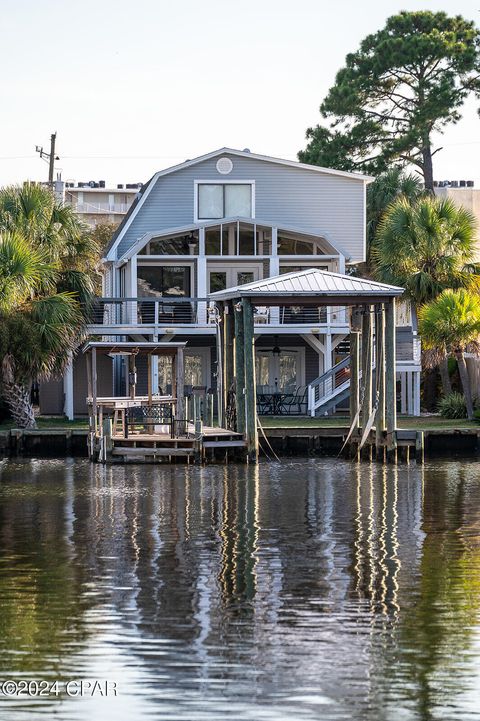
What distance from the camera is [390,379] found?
34625 mm

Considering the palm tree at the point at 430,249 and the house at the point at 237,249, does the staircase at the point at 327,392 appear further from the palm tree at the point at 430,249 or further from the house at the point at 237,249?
the palm tree at the point at 430,249

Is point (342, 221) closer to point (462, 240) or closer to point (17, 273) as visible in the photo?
point (462, 240)

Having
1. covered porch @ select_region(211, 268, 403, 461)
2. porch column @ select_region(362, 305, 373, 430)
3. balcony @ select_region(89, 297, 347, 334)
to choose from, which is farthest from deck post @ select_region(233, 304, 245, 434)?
balcony @ select_region(89, 297, 347, 334)

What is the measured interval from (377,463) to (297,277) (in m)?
5.39

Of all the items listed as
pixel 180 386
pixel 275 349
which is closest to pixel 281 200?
pixel 275 349

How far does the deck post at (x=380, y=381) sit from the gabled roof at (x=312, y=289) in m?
0.63

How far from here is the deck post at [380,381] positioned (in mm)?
35031

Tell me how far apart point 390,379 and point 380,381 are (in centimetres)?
66

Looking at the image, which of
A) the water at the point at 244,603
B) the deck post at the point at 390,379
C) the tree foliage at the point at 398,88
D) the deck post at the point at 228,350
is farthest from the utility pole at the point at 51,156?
the water at the point at 244,603

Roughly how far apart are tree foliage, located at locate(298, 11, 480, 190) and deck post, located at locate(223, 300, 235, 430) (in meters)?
28.9

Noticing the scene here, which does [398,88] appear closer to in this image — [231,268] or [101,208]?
[231,268]

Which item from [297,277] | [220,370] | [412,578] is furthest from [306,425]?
[412,578]

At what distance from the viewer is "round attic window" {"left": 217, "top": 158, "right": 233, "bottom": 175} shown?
166ft

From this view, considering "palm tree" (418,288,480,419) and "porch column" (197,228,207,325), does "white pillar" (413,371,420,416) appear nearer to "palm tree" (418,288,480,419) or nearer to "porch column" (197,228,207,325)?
"palm tree" (418,288,480,419)
